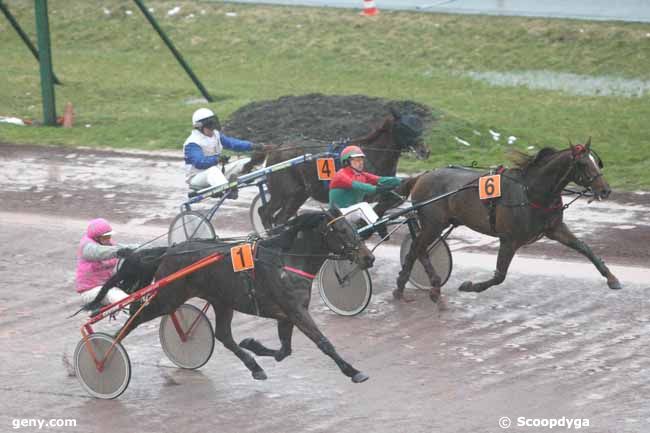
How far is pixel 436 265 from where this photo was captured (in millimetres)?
13016

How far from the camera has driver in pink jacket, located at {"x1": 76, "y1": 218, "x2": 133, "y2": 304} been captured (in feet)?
34.1

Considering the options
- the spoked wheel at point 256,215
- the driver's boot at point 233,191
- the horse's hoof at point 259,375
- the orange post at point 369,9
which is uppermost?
the orange post at point 369,9

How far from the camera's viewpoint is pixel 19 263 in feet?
47.4

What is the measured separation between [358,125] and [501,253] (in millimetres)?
6761

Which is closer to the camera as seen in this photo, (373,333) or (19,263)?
(373,333)

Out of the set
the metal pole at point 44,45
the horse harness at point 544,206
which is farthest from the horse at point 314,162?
the metal pole at point 44,45

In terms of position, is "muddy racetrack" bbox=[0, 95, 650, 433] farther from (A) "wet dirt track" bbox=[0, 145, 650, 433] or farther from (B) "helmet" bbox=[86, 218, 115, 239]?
(B) "helmet" bbox=[86, 218, 115, 239]

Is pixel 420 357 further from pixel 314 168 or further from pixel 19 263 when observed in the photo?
pixel 19 263

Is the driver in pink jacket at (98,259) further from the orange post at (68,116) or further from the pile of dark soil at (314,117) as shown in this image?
the orange post at (68,116)

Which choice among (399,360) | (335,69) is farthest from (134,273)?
(335,69)

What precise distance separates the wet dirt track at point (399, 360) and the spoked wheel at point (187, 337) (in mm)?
128

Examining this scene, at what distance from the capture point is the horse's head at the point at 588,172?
11695 millimetres

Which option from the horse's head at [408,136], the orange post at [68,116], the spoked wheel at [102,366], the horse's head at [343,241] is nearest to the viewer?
the horse's head at [343,241]

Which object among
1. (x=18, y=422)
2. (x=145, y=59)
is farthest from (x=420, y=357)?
(x=145, y=59)
